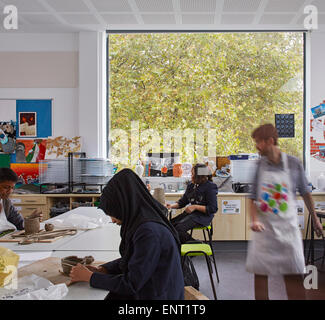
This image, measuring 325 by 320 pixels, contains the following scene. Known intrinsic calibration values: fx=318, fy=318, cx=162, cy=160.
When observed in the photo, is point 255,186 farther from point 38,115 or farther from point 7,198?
point 38,115

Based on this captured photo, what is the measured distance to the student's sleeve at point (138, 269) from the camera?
3.66 feet

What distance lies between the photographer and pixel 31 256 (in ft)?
5.09

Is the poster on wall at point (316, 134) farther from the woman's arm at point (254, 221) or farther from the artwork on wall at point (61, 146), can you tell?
the artwork on wall at point (61, 146)

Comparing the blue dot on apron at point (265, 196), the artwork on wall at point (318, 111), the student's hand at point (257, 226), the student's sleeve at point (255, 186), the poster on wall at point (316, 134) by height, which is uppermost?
the artwork on wall at point (318, 111)

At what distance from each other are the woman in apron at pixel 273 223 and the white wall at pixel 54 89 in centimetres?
419

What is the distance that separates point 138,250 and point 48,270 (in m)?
0.43

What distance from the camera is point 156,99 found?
68cm

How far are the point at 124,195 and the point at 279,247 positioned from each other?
75cm

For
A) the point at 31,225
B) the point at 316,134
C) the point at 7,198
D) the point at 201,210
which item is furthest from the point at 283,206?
the point at 201,210

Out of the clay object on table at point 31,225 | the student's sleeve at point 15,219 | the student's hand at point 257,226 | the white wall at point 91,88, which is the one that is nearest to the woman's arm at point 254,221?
the student's hand at point 257,226

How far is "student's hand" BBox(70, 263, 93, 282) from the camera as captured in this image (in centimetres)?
120

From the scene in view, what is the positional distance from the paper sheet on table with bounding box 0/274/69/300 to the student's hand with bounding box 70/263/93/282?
0.11m

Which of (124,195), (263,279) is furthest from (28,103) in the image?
(263,279)
